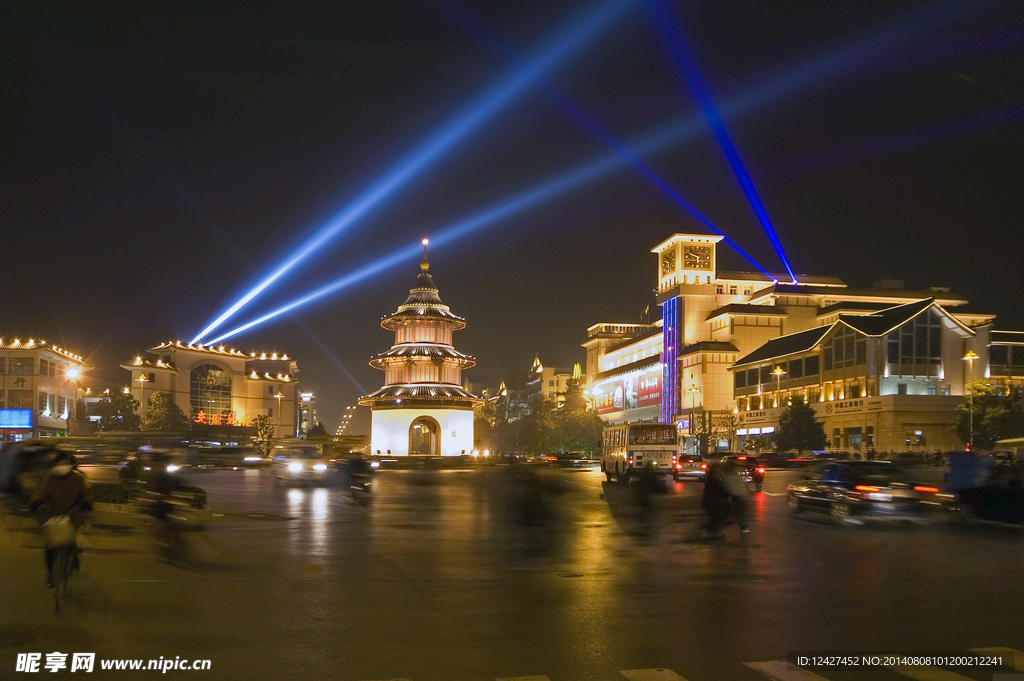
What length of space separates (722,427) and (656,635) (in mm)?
89314

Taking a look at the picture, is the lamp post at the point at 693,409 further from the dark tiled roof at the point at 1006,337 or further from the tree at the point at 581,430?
the dark tiled roof at the point at 1006,337

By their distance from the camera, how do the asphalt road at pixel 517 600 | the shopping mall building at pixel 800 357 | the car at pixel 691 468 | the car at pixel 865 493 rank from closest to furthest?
the asphalt road at pixel 517 600 → the car at pixel 865 493 → the car at pixel 691 468 → the shopping mall building at pixel 800 357

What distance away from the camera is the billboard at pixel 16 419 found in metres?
68.6

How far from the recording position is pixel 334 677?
24.0 feet

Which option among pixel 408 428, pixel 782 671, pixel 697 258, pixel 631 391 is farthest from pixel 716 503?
pixel 631 391

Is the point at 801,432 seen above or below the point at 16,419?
below

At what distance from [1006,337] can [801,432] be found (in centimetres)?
2371

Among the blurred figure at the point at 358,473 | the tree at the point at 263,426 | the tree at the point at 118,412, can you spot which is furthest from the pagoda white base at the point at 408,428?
the blurred figure at the point at 358,473

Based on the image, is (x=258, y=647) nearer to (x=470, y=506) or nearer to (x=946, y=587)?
(x=946, y=587)

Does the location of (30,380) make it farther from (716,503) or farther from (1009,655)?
(1009,655)

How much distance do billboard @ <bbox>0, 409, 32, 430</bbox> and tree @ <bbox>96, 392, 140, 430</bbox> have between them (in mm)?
21772

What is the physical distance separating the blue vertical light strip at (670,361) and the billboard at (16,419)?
67224mm

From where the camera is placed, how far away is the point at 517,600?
35.7ft

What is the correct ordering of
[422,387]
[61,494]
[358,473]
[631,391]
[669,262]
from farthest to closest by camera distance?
[631,391] → [669,262] → [422,387] → [358,473] → [61,494]
